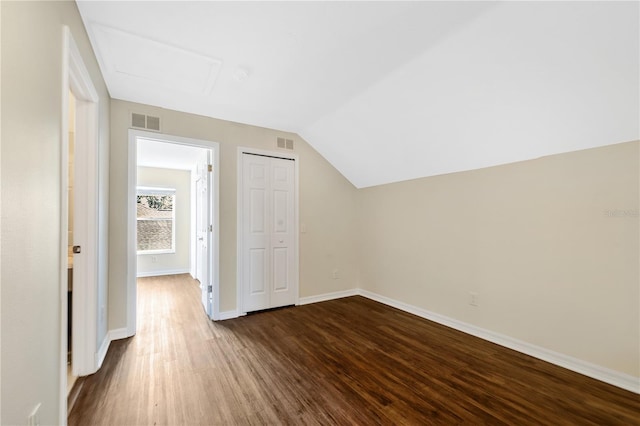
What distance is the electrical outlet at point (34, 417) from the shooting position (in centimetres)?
109

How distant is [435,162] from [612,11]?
5.97 ft

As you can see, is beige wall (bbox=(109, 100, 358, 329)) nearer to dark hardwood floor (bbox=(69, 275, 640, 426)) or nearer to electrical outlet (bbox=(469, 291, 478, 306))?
dark hardwood floor (bbox=(69, 275, 640, 426))

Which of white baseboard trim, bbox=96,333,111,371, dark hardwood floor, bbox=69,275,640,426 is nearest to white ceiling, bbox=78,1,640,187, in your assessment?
dark hardwood floor, bbox=69,275,640,426

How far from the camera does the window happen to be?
6160 millimetres

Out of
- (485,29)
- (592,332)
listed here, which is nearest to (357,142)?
(485,29)

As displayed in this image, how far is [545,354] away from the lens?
7.95 feet

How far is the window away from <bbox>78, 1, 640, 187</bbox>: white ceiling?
3830mm

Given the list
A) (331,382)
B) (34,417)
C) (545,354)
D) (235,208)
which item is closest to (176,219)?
(235,208)

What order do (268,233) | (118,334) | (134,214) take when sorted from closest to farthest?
(118,334) → (134,214) → (268,233)

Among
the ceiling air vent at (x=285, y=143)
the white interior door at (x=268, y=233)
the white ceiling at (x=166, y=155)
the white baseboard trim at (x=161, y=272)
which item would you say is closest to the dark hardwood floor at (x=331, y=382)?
the white interior door at (x=268, y=233)

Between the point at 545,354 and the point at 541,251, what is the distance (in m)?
0.91

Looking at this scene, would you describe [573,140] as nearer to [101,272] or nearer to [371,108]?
[371,108]

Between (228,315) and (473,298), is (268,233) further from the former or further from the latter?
(473,298)

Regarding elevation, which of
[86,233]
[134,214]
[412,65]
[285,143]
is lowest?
[86,233]
